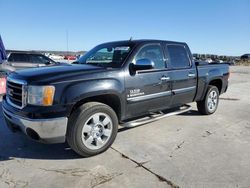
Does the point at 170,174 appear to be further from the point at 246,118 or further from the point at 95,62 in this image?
the point at 246,118

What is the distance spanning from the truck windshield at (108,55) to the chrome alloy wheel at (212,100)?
111 inches

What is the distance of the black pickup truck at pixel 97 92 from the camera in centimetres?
386

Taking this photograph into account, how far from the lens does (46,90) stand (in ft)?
12.5

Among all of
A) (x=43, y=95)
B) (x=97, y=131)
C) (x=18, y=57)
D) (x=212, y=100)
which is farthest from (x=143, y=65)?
(x=18, y=57)

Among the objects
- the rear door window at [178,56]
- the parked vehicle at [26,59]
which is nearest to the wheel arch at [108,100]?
the rear door window at [178,56]

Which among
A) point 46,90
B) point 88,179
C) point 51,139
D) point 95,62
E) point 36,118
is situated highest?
point 95,62

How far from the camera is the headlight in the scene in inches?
150

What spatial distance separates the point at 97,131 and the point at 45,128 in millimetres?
827

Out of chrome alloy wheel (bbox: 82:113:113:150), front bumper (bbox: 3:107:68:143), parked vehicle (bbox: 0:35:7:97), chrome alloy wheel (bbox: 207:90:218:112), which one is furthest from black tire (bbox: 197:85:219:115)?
parked vehicle (bbox: 0:35:7:97)

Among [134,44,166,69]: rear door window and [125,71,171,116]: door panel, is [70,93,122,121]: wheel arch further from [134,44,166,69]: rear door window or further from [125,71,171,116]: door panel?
[134,44,166,69]: rear door window

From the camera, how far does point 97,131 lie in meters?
4.30

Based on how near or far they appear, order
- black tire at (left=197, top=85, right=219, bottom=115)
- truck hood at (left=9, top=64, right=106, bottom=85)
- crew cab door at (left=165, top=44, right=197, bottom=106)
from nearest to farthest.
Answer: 1. truck hood at (left=9, top=64, right=106, bottom=85)
2. crew cab door at (left=165, top=44, right=197, bottom=106)
3. black tire at (left=197, top=85, right=219, bottom=115)

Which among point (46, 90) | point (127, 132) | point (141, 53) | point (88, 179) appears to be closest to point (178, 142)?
point (127, 132)

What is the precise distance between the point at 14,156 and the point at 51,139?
0.81m
